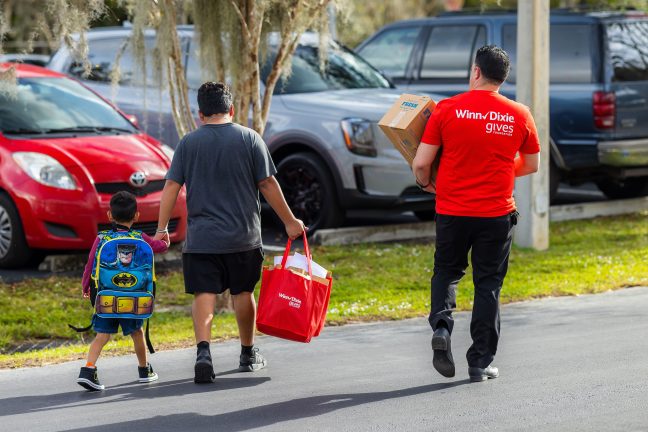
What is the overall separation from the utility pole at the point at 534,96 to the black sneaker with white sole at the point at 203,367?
5639 mm

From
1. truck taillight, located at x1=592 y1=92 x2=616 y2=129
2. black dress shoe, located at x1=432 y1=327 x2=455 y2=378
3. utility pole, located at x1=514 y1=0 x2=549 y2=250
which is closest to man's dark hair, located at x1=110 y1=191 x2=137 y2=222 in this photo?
black dress shoe, located at x1=432 y1=327 x2=455 y2=378

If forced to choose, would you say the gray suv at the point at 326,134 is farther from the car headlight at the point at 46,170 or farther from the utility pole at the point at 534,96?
the car headlight at the point at 46,170

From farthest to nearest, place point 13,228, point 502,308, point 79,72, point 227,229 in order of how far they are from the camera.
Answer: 1. point 79,72
2. point 13,228
3. point 502,308
4. point 227,229

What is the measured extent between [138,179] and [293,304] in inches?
167

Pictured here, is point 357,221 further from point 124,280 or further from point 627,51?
point 124,280

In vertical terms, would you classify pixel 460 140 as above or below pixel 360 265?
above

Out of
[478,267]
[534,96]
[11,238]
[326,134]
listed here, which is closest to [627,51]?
[534,96]

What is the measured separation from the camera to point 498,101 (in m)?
6.63

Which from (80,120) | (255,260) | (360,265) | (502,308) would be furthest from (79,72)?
(255,260)

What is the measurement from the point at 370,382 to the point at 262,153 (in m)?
1.39

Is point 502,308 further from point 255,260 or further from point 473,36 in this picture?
point 473,36

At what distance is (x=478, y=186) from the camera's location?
21.9 feet

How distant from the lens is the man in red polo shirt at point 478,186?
6.61 meters

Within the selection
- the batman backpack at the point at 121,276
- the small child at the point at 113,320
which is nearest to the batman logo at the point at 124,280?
the batman backpack at the point at 121,276
